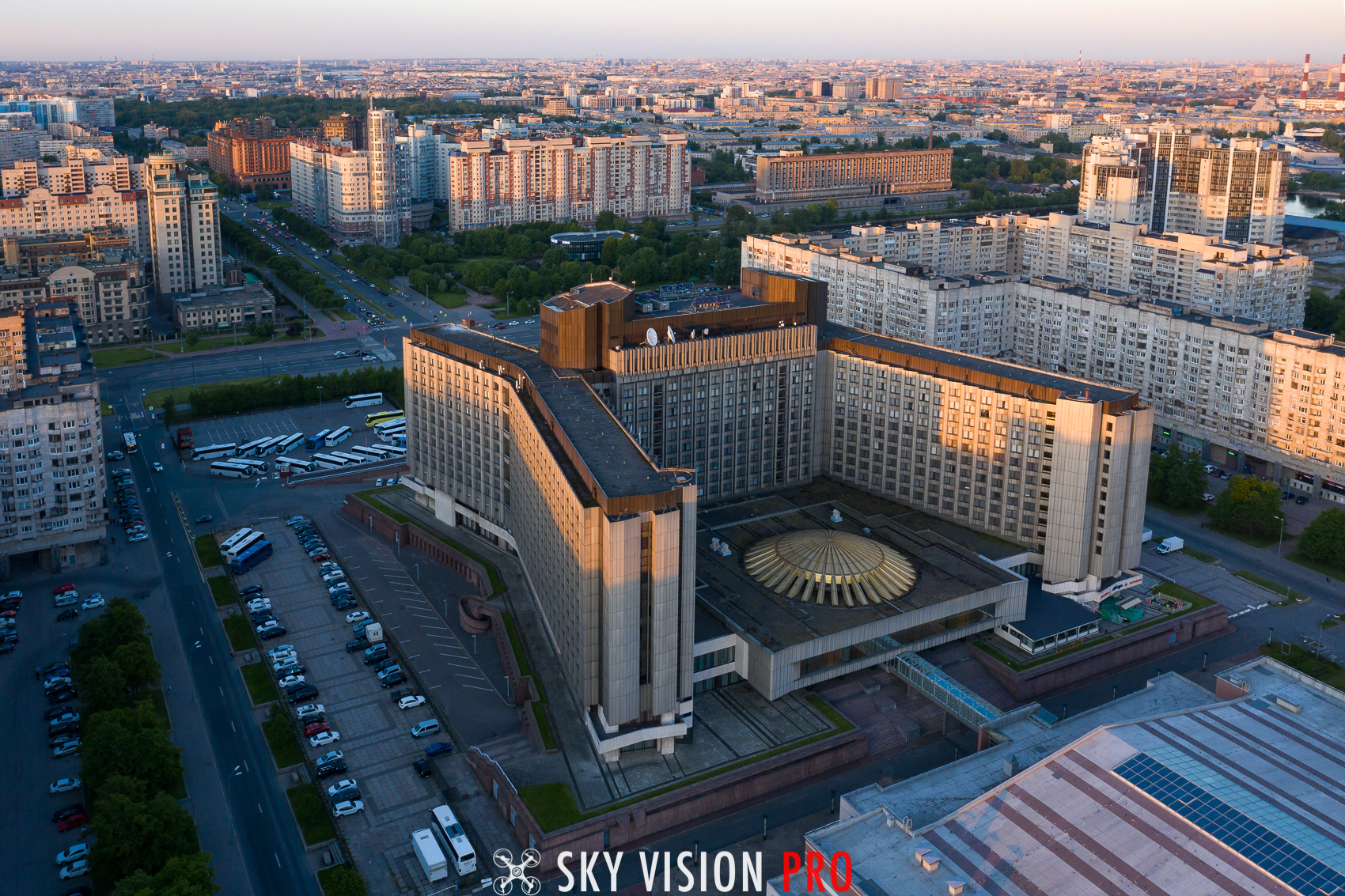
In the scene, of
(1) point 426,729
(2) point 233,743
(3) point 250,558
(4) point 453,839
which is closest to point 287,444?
(3) point 250,558

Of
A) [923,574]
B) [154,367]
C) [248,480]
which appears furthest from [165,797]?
[154,367]

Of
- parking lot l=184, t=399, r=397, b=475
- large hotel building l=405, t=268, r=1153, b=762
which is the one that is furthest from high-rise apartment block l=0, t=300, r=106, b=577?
large hotel building l=405, t=268, r=1153, b=762

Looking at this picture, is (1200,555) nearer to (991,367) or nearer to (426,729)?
(991,367)

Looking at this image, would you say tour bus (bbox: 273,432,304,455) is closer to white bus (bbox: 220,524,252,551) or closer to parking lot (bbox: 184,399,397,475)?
parking lot (bbox: 184,399,397,475)

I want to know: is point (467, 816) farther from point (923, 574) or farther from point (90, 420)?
point (90, 420)

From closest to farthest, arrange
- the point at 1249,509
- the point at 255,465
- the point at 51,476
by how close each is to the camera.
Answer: the point at 51,476 < the point at 1249,509 < the point at 255,465

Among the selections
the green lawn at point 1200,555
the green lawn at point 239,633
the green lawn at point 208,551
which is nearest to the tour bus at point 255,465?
the green lawn at point 208,551
